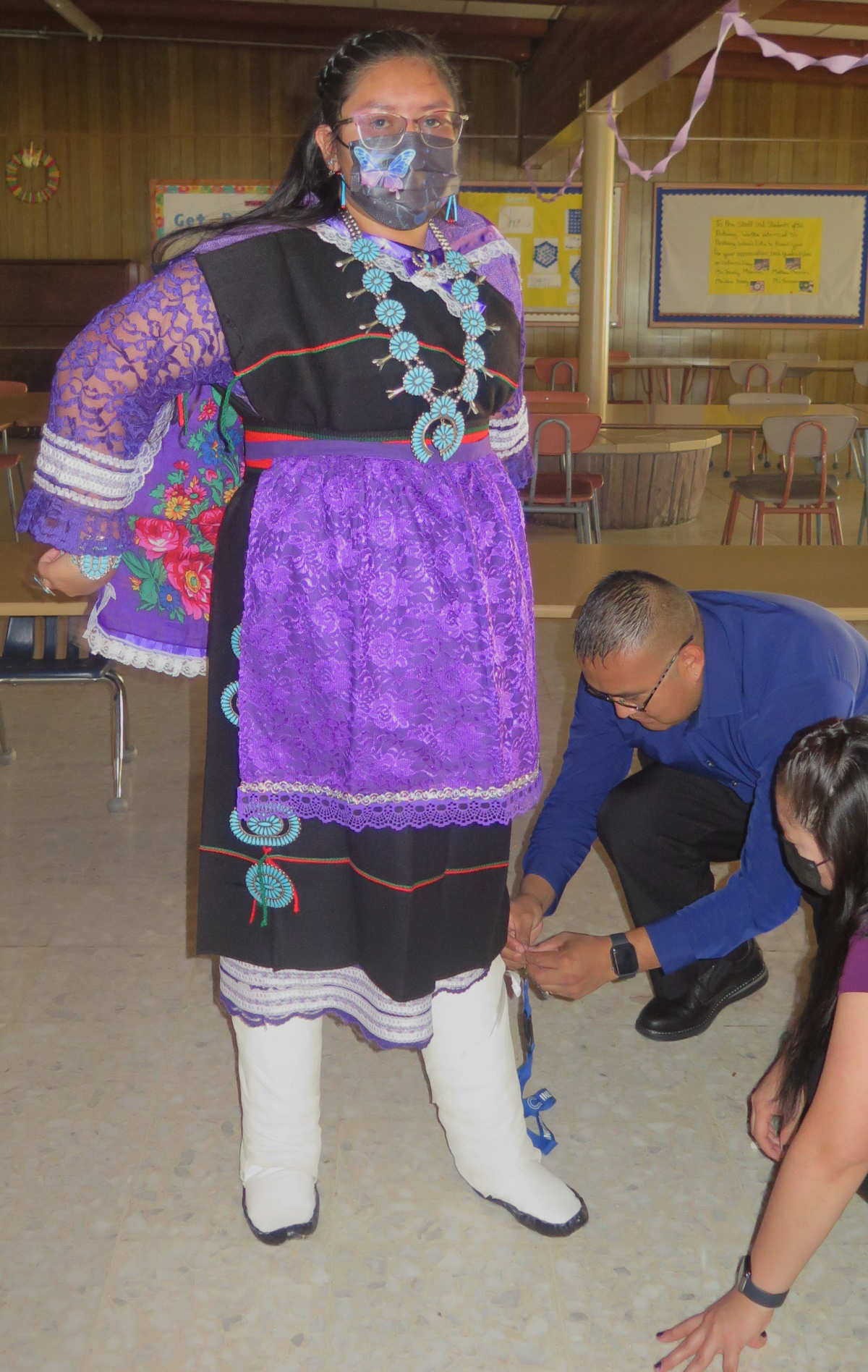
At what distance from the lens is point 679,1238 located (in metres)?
1.61

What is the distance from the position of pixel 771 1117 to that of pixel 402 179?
118 cm

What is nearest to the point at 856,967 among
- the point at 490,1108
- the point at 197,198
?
the point at 490,1108

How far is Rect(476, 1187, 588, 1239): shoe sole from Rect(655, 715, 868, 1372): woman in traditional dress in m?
0.24

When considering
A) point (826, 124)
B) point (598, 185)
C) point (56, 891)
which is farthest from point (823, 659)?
point (826, 124)

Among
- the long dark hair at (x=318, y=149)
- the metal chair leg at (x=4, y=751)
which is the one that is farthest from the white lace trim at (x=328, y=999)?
the metal chair leg at (x=4, y=751)

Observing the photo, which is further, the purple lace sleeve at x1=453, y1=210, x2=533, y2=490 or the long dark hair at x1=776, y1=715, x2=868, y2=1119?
the purple lace sleeve at x1=453, y1=210, x2=533, y2=490

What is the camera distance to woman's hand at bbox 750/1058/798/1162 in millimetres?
1463

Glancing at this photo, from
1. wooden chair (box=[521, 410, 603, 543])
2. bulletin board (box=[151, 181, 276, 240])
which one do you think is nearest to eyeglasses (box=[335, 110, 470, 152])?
wooden chair (box=[521, 410, 603, 543])

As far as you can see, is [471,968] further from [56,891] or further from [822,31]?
[822,31]

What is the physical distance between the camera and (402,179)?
1273 millimetres

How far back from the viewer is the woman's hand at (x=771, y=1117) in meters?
1.46

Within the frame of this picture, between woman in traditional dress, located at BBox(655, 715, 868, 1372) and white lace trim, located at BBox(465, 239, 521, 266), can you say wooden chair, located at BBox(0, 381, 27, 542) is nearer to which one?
white lace trim, located at BBox(465, 239, 521, 266)

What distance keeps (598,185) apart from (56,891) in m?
5.68

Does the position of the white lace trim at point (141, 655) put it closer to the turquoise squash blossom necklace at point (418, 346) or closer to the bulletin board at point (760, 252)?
the turquoise squash blossom necklace at point (418, 346)
